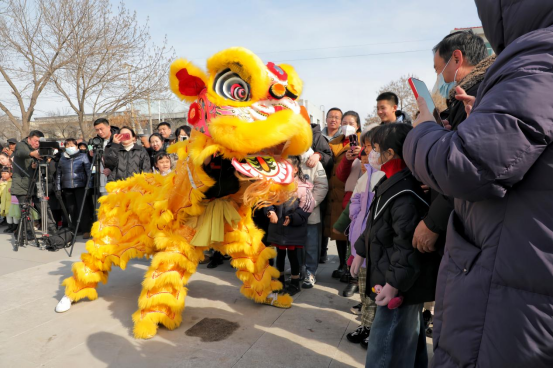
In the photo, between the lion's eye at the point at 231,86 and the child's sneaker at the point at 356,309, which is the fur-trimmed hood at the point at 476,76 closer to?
the lion's eye at the point at 231,86

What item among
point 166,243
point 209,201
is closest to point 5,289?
point 166,243

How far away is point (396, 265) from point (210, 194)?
5.03 ft

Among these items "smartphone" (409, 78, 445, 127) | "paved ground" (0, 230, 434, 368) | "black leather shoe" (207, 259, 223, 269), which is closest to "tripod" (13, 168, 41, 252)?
"paved ground" (0, 230, 434, 368)

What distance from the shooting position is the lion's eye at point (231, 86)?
2584mm

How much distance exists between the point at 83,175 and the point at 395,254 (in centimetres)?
604

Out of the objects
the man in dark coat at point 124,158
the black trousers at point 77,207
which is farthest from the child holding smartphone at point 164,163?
the black trousers at point 77,207

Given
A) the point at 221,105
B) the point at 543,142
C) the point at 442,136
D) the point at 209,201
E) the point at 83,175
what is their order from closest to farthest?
the point at 543,142 → the point at 442,136 → the point at 221,105 → the point at 209,201 → the point at 83,175

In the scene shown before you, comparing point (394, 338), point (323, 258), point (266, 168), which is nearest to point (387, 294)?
point (394, 338)

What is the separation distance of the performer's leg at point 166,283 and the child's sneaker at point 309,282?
4.87 feet

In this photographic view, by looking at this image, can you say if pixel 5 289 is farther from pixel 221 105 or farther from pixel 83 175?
pixel 221 105

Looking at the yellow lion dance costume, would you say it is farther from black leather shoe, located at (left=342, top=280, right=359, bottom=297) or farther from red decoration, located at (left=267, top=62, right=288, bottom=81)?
black leather shoe, located at (left=342, top=280, right=359, bottom=297)

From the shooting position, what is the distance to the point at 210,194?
2.79 m

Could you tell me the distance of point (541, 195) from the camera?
99 cm

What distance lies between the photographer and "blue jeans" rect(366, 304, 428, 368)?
1.85m
